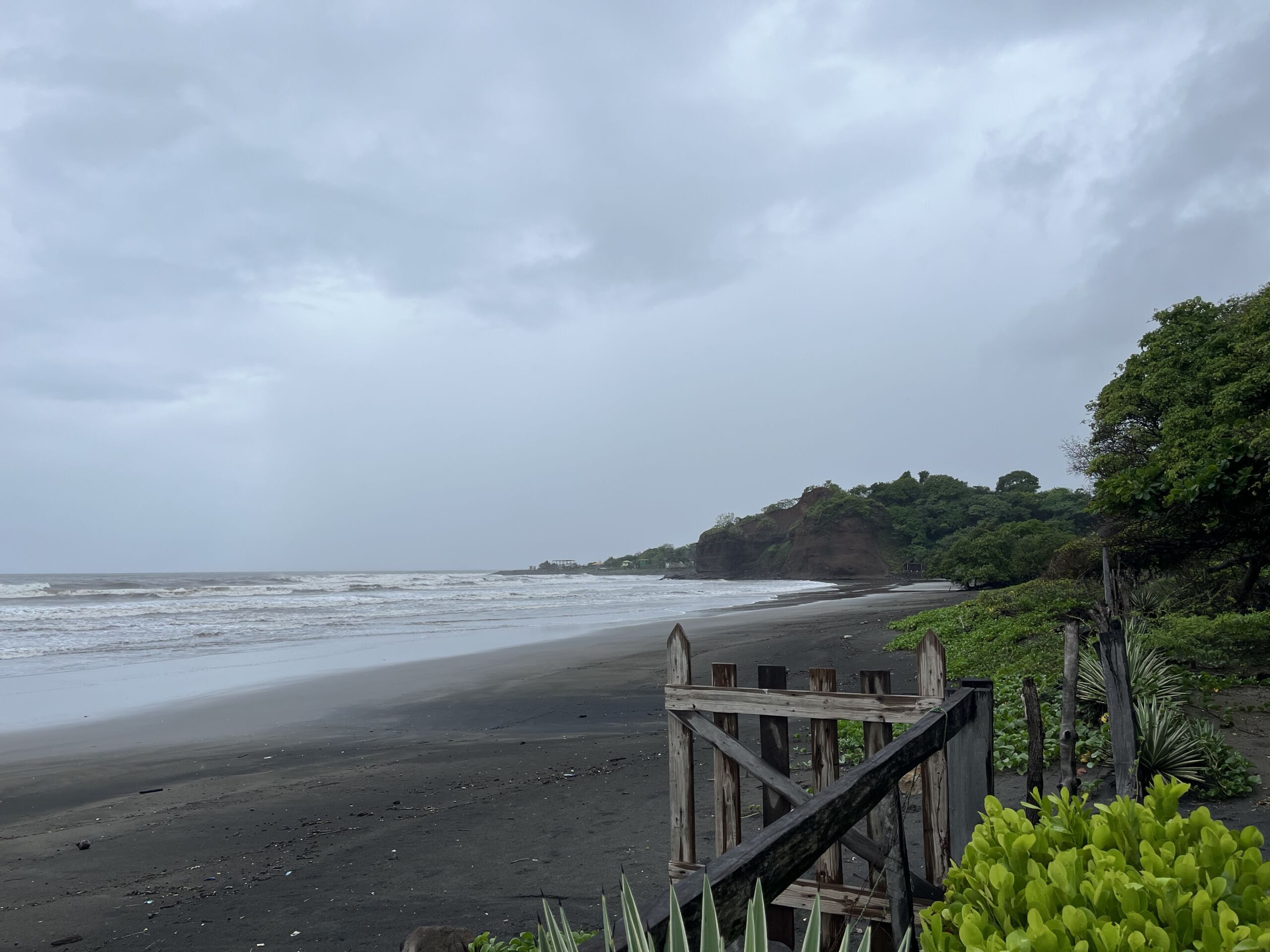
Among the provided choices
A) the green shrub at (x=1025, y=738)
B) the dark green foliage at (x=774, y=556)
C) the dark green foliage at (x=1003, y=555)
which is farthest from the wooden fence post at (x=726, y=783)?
the dark green foliage at (x=774, y=556)

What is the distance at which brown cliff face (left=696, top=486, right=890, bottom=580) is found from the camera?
95.4 metres

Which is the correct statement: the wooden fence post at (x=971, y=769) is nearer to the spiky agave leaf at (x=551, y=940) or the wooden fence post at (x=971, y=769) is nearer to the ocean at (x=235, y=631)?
the spiky agave leaf at (x=551, y=940)

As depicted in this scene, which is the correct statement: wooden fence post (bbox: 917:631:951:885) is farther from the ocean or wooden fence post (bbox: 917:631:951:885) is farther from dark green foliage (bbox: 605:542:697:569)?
dark green foliage (bbox: 605:542:697:569)

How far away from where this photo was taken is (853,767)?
372 centimetres

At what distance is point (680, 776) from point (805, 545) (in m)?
97.8

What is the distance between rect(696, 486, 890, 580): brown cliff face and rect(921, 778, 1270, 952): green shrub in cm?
8923

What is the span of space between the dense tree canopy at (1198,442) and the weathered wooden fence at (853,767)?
8.76m

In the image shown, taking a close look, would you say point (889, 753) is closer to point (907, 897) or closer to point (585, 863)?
point (907, 897)

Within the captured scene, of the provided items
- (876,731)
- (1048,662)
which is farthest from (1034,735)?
(1048,662)

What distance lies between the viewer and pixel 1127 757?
435 cm

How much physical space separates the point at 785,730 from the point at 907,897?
1.26 meters

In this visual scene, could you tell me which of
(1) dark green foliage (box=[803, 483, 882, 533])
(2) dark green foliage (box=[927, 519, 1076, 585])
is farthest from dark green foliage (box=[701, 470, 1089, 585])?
(2) dark green foliage (box=[927, 519, 1076, 585])

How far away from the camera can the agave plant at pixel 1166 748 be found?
5855mm

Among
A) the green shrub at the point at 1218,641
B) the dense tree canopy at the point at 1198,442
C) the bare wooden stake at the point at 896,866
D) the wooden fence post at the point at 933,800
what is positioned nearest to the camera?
the bare wooden stake at the point at 896,866
